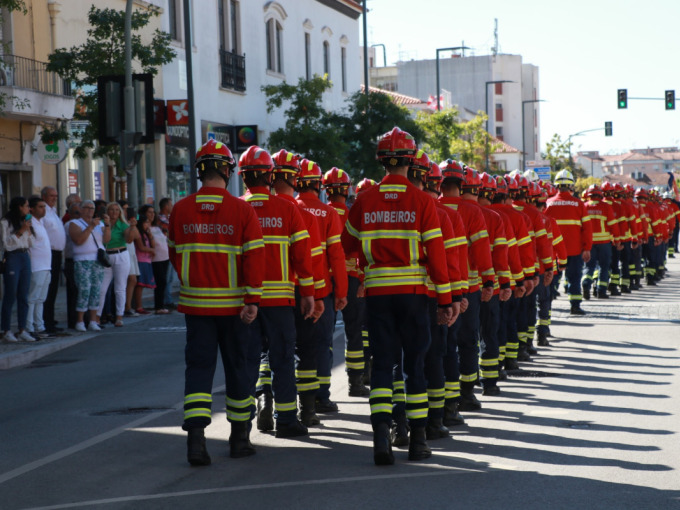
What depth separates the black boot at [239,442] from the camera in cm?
793

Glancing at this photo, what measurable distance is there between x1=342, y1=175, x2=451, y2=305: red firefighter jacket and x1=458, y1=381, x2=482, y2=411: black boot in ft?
7.40

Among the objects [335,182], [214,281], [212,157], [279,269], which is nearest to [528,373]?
[335,182]

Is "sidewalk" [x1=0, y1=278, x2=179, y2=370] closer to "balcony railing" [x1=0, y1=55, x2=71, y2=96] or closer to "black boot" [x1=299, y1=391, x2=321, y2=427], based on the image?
"black boot" [x1=299, y1=391, x2=321, y2=427]

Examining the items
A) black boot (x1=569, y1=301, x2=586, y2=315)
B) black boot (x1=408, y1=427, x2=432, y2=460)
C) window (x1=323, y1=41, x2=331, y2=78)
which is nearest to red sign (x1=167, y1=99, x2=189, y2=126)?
black boot (x1=569, y1=301, x2=586, y2=315)

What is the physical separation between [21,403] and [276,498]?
521 cm

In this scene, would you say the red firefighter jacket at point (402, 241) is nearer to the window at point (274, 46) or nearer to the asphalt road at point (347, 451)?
the asphalt road at point (347, 451)

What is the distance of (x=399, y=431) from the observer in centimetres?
821

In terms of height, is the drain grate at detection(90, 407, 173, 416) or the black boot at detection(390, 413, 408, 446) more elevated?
the black boot at detection(390, 413, 408, 446)

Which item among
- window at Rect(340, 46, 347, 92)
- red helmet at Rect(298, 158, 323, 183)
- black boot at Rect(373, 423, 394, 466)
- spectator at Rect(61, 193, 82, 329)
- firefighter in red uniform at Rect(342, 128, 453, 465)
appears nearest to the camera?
black boot at Rect(373, 423, 394, 466)

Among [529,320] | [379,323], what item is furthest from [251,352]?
[529,320]

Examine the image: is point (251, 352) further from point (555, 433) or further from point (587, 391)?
point (587, 391)

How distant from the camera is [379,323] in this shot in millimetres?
7801

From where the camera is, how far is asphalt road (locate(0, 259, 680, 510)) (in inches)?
262

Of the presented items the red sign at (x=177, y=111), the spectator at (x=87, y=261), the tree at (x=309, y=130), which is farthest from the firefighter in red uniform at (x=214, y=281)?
the tree at (x=309, y=130)
